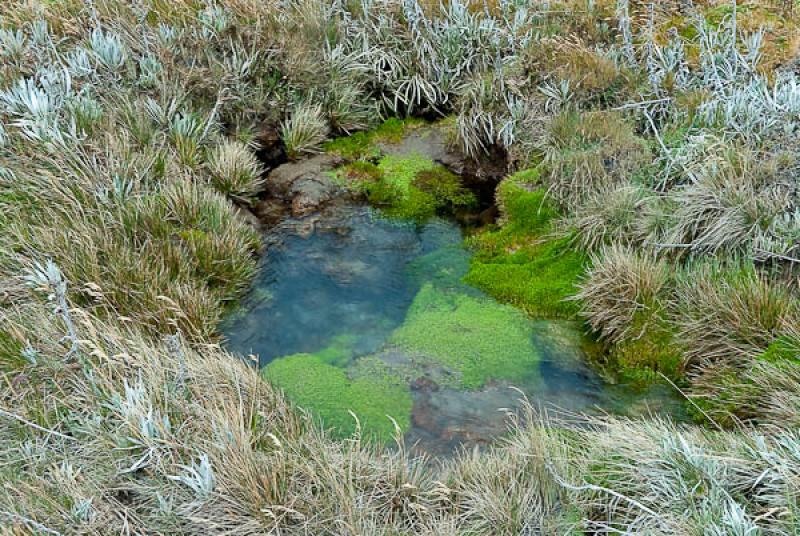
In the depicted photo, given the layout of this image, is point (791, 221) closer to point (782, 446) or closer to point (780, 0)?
point (782, 446)

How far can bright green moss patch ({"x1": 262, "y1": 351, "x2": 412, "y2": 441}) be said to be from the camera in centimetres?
515

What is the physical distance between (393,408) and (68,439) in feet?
7.05

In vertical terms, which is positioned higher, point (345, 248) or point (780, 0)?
point (780, 0)

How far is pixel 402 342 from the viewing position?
5.91 m

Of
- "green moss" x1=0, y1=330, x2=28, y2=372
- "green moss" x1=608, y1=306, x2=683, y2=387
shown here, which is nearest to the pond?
"green moss" x1=608, y1=306, x2=683, y2=387

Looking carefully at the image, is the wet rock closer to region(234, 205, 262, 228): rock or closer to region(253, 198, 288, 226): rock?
region(253, 198, 288, 226): rock

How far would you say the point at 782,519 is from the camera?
358 centimetres

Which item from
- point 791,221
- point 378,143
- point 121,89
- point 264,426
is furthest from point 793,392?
point 121,89

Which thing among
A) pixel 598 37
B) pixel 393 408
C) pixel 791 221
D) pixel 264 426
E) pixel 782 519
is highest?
pixel 598 37

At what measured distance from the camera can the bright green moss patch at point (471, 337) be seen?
18.3ft

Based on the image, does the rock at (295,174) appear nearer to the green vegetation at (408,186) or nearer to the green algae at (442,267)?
the green vegetation at (408,186)

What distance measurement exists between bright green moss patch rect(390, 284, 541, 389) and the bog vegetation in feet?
0.59

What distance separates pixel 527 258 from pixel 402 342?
1.51 meters

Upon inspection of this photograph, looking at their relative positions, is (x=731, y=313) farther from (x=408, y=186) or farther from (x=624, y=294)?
(x=408, y=186)
